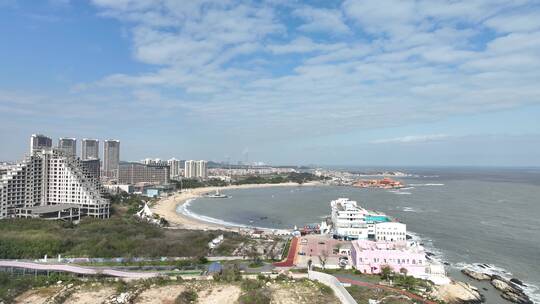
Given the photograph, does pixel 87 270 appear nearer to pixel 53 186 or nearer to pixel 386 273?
pixel 386 273

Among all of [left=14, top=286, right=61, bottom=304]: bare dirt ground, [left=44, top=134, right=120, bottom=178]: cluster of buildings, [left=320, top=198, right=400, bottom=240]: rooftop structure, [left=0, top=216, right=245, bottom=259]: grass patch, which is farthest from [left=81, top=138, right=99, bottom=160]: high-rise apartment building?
[left=14, top=286, right=61, bottom=304]: bare dirt ground

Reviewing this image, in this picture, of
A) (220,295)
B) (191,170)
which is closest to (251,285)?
(220,295)

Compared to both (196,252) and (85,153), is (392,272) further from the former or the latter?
(85,153)

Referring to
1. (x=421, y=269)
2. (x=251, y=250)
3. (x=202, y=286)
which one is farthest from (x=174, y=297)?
(x=421, y=269)

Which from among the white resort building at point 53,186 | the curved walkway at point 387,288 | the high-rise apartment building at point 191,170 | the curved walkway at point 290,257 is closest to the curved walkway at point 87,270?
the curved walkway at point 290,257

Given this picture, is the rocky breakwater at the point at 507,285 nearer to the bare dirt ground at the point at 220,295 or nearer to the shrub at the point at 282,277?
the shrub at the point at 282,277
